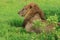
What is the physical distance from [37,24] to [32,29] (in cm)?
178

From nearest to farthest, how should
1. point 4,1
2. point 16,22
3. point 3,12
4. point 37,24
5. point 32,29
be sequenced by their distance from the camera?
1. point 37,24
2. point 32,29
3. point 16,22
4. point 3,12
5. point 4,1

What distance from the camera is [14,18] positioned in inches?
365

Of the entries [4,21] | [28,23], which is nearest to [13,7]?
[4,21]

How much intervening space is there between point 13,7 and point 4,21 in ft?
7.22

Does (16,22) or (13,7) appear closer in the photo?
(16,22)

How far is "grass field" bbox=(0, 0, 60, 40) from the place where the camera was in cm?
766

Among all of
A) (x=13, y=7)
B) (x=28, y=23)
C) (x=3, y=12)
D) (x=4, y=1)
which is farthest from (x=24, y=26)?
(x=4, y=1)

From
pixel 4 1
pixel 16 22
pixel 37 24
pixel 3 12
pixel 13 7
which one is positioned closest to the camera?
pixel 37 24

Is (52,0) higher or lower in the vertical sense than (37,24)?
lower

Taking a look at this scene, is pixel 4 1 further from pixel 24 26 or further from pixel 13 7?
pixel 24 26

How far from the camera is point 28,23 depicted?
853 cm

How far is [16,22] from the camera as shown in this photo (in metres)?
8.97

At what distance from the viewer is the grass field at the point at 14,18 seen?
7.66m

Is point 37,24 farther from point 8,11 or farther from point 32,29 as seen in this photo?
point 8,11
